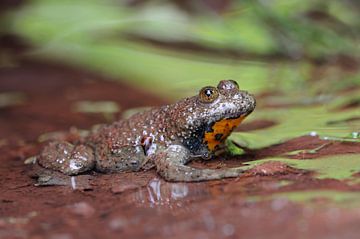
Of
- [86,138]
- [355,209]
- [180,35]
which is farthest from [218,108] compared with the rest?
[180,35]

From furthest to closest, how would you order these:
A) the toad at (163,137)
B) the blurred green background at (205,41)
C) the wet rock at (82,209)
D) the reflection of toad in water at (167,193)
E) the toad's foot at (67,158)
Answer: the blurred green background at (205,41), the toad's foot at (67,158), the toad at (163,137), the reflection of toad in water at (167,193), the wet rock at (82,209)

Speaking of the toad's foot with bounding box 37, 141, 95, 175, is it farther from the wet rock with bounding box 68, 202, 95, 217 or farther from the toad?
the wet rock with bounding box 68, 202, 95, 217

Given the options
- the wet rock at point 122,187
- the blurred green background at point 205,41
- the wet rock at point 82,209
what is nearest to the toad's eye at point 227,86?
the wet rock at point 122,187

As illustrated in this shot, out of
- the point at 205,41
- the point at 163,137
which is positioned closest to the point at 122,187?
the point at 163,137

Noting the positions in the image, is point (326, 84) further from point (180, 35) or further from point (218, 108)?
point (180, 35)

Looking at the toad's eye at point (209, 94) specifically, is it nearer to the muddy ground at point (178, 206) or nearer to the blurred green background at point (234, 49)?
the muddy ground at point (178, 206)

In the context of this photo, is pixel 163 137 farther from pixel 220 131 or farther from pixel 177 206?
pixel 177 206

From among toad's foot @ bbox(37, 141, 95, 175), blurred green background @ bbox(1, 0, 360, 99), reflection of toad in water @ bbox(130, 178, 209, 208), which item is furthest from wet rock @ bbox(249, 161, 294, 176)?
blurred green background @ bbox(1, 0, 360, 99)
